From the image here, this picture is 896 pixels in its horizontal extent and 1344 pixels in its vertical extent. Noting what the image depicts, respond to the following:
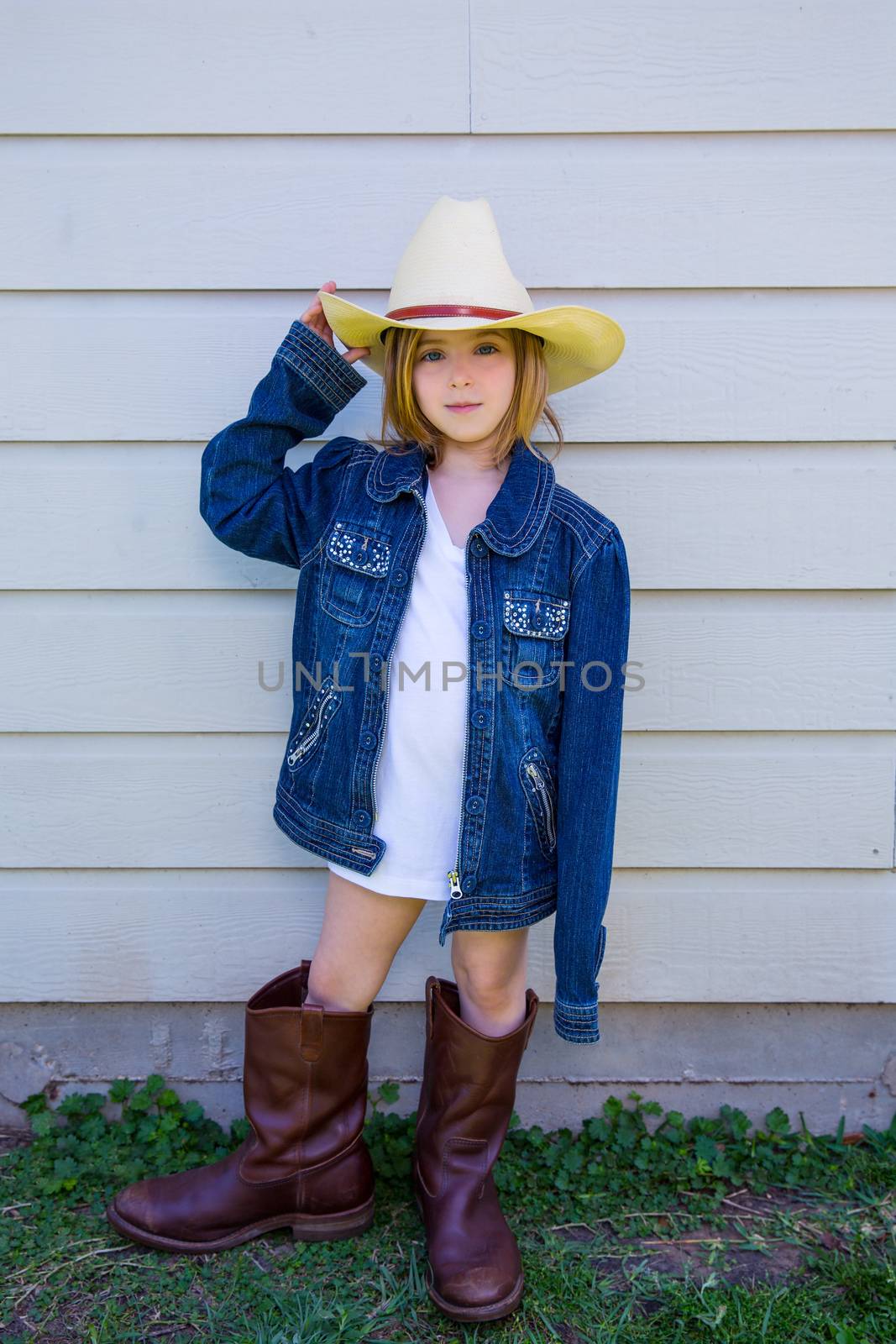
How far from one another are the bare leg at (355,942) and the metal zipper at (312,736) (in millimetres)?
255

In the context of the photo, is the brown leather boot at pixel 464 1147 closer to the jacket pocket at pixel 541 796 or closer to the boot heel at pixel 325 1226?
the boot heel at pixel 325 1226

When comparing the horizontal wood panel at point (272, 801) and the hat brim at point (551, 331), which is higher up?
the hat brim at point (551, 331)

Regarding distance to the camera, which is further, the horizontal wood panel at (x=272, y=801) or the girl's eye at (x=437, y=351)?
the horizontal wood panel at (x=272, y=801)

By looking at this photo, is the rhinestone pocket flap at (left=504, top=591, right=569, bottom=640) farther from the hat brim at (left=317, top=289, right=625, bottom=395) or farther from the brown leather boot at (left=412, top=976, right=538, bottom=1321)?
the brown leather boot at (left=412, top=976, right=538, bottom=1321)

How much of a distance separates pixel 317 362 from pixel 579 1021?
1.30 m

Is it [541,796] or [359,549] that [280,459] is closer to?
[359,549]

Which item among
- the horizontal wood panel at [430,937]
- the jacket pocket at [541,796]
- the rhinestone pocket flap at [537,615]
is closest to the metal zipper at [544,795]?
the jacket pocket at [541,796]

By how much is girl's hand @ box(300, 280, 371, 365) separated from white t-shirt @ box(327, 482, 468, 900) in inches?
16.4

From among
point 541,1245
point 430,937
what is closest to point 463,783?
point 430,937

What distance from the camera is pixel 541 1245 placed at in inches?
82.8

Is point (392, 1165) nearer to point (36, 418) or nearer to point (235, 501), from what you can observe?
point (235, 501)

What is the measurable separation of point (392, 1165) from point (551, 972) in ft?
1.77

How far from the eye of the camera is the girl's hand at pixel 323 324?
1.94m

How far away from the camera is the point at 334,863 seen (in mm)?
1950
